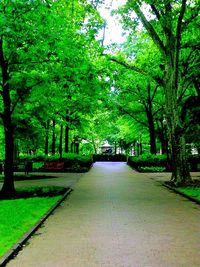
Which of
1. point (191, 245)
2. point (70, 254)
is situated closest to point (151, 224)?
point (191, 245)

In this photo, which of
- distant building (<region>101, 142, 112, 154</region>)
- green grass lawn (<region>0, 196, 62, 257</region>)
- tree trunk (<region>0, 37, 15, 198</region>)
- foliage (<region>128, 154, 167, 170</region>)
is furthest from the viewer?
distant building (<region>101, 142, 112, 154</region>)

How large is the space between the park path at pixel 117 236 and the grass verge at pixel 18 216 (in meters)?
0.34

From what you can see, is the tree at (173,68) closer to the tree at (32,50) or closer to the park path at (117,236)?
the tree at (32,50)

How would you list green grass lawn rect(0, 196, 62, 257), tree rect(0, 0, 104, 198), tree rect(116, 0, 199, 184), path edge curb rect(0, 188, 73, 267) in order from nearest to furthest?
path edge curb rect(0, 188, 73, 267)
green grass lawn rect(0, 196, 62, 257)
tree rect(0, 0, 104, 198)
tree rect(116, 0, 199, 184)

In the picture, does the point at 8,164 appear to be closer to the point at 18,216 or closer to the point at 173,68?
the point at 18,216

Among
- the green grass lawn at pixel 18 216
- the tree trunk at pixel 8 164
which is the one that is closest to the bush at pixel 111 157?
the tree trunk at pixel 8 164

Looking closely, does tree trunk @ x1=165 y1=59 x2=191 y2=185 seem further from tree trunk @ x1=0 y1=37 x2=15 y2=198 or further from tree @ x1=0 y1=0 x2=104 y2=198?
tree trunk @ x1=0 y1=37 x2=15 y2=198

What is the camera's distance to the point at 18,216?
35.1ft

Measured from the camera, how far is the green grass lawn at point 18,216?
312 inches

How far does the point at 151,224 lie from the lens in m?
9.80

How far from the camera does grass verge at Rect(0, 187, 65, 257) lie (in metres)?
7.94

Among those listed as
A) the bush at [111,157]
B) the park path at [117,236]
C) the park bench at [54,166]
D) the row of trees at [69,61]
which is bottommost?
the park path at [117,236]

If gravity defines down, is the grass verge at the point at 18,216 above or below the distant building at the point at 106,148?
below

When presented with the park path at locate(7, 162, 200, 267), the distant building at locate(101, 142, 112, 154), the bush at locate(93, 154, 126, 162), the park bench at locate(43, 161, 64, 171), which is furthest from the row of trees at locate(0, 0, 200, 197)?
the distant building at locate(101, 142, 112, 154)
